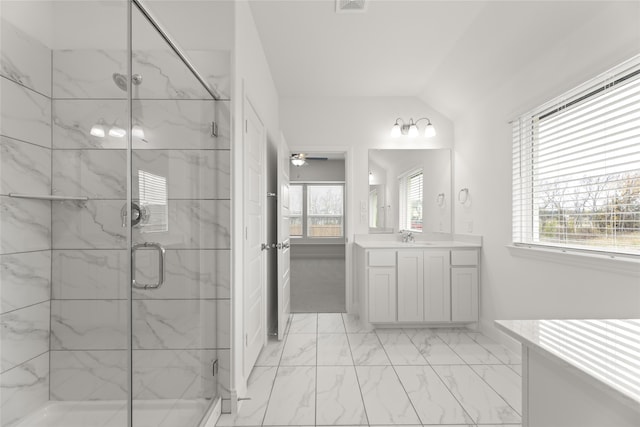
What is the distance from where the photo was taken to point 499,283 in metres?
2.97

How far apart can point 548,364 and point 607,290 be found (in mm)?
1495

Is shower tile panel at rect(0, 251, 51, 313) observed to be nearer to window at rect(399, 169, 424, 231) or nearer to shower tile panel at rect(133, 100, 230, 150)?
shower tile panel at rect(133, 100, 230, 150)

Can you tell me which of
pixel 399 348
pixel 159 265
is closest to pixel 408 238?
pixel 399 348

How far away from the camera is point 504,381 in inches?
88.0

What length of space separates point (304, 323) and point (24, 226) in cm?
274

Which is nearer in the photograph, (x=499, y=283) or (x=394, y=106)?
(x=499, y=283)

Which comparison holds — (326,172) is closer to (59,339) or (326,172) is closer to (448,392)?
(448,392)

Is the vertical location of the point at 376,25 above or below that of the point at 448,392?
above

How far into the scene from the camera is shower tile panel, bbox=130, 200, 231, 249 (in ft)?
4.79

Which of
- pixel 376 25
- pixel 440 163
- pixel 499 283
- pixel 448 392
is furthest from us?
pixel 440 163

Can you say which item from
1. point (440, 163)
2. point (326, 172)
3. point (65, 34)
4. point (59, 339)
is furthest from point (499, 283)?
point (326, 172)

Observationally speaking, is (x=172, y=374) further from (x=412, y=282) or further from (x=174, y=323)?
(x=412, y=282)

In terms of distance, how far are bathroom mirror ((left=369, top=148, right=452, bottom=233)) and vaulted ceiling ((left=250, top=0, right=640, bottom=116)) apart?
26.7 inches

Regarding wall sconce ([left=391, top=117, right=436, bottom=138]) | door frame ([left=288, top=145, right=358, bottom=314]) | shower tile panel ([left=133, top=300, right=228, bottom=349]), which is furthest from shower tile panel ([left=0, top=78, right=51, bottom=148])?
wall sconce ([left=391, top=117, right=436, bottom=138])
